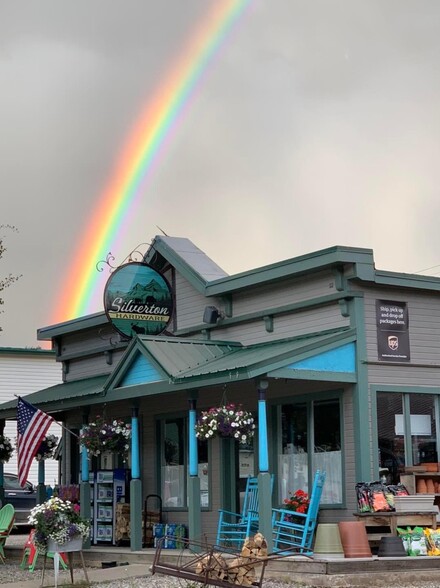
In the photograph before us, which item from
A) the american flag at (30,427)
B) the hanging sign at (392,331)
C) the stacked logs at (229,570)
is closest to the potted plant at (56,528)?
the stacked logs at (229,570)

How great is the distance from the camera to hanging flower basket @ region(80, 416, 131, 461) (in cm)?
1875

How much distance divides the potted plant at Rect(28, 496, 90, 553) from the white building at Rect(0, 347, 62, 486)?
27.2 metres

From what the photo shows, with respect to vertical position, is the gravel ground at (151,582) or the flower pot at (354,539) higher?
the flower pot at (354,539)

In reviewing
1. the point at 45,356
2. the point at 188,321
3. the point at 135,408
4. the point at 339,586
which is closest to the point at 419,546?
the point at 339,586

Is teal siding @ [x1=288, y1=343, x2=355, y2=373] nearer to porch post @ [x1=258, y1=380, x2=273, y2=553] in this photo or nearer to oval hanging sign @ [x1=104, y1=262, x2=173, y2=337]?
porch post @ [x1=258, y1=380, x2=273, y2=553]

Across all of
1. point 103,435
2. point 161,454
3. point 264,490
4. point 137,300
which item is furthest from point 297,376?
point 161,454

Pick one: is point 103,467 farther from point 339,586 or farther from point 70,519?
point 339,586

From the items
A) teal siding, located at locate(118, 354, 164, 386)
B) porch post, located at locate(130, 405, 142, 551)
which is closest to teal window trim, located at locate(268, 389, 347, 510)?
teal siding, located at locate(118, 354, 164, 386)

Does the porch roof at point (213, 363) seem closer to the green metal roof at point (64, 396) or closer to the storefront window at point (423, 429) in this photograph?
the green metal roof at point (64, 396)

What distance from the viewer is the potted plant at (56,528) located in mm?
14359

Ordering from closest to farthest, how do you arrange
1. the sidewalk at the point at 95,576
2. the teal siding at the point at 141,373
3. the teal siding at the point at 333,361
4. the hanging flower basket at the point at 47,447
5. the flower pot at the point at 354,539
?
the flower pot at the point at 354,539 < the sidewalk at the point at 95,576 < the teal siding at the point at 333,361 < the teal siding at the point at 141,373 < the hanging flower basket at the point at 47,447

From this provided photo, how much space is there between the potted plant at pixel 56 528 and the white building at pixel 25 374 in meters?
27.2

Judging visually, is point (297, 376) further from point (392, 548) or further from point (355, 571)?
point (355, 571)

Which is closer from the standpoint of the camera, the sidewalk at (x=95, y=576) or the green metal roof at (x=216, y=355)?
the green metal roof at (x=216, y=355)
